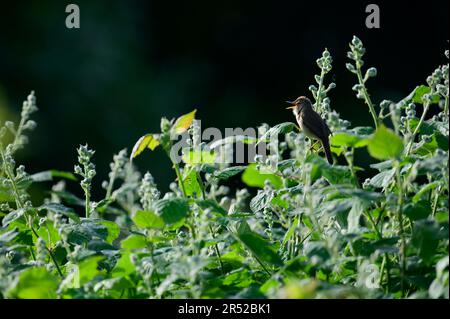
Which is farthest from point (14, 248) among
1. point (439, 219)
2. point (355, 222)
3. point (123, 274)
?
point (439, 219)

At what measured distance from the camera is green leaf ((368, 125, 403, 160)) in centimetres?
173

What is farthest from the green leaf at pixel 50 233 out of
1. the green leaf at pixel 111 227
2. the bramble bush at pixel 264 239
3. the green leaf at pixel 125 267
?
the green leaf at pixel 125 267

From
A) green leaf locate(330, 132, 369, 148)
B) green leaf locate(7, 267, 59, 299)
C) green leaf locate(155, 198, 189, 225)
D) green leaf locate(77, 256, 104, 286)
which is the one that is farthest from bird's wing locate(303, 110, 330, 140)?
green leaf locate(7, 267, 59, 299)

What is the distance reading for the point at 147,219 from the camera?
1841 millimetres

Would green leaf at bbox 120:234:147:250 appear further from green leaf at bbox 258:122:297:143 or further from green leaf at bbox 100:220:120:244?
green leaf at bbox 258:122:297:143

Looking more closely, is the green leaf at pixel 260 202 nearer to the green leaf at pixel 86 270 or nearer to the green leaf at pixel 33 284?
the green leaf at pixel 86 270

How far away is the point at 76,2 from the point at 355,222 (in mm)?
6980

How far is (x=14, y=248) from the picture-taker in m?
2.10

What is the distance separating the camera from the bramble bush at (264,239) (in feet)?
5.73

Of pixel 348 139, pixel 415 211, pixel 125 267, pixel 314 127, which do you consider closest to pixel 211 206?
pixel 125 267

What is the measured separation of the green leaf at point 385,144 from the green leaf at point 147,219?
1.50 feet

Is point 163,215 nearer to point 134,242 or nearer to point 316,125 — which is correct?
point 134,242

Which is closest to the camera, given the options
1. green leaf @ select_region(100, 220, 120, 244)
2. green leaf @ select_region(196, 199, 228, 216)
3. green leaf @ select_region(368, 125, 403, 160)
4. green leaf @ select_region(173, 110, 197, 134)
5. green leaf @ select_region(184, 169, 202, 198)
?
green leaf @ select_region(368, 125, 403, 160)

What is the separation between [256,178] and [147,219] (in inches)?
11.2
